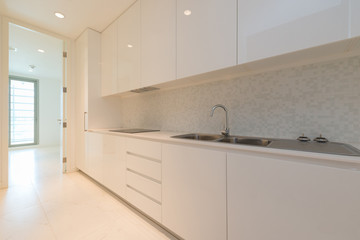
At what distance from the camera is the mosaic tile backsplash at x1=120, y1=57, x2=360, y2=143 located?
Answer: 1.01 meters

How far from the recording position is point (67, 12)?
6.97 ft

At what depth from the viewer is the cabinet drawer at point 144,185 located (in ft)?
4.50

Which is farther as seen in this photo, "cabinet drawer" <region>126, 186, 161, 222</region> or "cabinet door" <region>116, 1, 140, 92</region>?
"cabinet door" <region>116, 1, 140, 92</region>

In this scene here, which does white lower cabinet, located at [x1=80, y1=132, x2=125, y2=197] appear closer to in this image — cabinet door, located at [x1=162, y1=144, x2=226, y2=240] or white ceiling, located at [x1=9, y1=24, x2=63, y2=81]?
cabinet door, located at [x1=162, y1=144, x2=226, y2=240]

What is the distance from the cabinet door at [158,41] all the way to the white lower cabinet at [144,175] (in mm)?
714

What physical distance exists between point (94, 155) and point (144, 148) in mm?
1256

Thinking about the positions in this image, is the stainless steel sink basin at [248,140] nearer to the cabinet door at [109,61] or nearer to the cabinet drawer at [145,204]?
the cabinet drawer at [145,204]

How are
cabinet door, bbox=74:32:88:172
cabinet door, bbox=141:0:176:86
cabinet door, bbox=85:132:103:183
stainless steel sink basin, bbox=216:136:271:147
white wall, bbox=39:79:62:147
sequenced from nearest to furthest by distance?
1. stainless steel sink basin, bbox=216:136:271:147
2. cabinet door, bbox=141:0:176:86
3. cabinet door, bbox=85:132:103:183
4. cabinet door, bbox=74:32:88:172
5. white wall, bbox=39:79:62:147

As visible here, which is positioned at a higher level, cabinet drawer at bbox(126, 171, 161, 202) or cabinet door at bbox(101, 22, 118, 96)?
cabinet door at bbox(101, 22, 118, 96)

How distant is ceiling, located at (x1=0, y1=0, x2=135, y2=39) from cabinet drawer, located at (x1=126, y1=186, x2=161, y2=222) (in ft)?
7.58

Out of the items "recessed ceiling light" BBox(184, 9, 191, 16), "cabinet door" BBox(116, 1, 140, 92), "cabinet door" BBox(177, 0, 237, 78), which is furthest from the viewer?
"cabinet door" BBox(116, 1, 140, 92)

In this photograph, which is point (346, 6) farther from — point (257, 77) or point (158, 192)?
point (158, 192)

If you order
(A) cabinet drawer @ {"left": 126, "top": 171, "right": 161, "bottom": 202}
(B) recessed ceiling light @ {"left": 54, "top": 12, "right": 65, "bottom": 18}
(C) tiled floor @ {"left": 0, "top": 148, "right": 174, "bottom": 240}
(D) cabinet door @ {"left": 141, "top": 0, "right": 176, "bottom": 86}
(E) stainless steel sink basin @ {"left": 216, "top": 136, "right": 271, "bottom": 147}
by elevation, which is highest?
(B) recessed ceiling light @ {"left": 54, "top": 12, "right": 65, "bottom": 18}

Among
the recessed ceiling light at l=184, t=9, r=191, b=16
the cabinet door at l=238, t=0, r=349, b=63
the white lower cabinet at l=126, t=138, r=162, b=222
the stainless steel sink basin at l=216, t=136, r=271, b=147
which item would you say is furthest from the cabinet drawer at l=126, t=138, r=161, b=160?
the recessed ceiling light at l=184, t=9, r=191, b=16
